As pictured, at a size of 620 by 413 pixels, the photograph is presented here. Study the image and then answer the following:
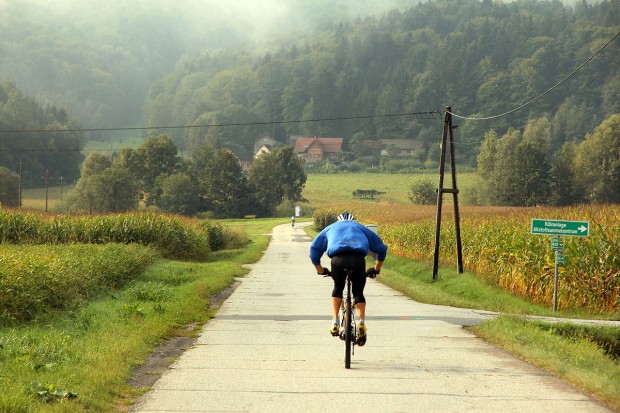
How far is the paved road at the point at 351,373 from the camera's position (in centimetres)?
834

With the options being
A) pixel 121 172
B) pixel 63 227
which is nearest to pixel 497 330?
pixel 63 227

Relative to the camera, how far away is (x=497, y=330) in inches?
552

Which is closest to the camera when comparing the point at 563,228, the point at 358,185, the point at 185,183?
the point at 563,228

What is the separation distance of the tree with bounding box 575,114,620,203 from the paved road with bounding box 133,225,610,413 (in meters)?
85.9

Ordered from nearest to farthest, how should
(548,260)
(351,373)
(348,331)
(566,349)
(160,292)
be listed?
(351,373)
(348,331)
(566,349)
(160,292)
(548,260)

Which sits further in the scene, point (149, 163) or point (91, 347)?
point (149, 163)

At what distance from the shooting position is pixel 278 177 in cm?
12338

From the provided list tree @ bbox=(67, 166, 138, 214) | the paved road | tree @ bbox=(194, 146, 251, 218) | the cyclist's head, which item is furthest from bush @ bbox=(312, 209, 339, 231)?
the cyclist's head

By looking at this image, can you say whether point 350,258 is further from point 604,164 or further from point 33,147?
point 33,147

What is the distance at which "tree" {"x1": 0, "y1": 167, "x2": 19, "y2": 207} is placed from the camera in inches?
3708

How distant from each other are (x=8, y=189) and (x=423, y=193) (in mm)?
49985

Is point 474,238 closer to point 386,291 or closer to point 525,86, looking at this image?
point 386,291

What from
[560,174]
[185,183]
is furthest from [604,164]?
[185,183]

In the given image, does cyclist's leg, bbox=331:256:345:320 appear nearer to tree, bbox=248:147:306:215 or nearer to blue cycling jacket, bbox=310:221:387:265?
blue cycling jacket, bbox=310:221:387:265
